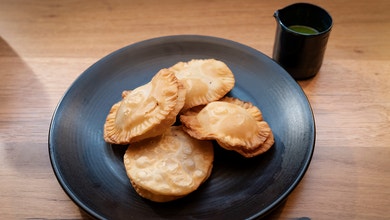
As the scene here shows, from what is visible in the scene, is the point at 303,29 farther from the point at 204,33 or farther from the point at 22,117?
the point at 22,117

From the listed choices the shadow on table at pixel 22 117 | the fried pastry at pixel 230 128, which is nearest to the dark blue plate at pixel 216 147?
the fried pastry at pixel 230 128

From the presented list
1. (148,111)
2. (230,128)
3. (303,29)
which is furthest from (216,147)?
(303,29)

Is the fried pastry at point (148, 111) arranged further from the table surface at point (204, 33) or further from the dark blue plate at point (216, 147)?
the table surface at point (204, 33)

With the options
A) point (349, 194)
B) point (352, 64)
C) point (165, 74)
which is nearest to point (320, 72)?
point (352, 64)

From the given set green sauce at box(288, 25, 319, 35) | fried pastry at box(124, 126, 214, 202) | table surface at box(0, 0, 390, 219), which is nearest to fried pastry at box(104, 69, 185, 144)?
fried pastry at box(124, 126, 214, 202)

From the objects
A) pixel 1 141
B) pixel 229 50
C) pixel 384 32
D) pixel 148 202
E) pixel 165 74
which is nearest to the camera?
pixel 148 202

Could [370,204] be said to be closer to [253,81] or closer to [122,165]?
[253,81]
